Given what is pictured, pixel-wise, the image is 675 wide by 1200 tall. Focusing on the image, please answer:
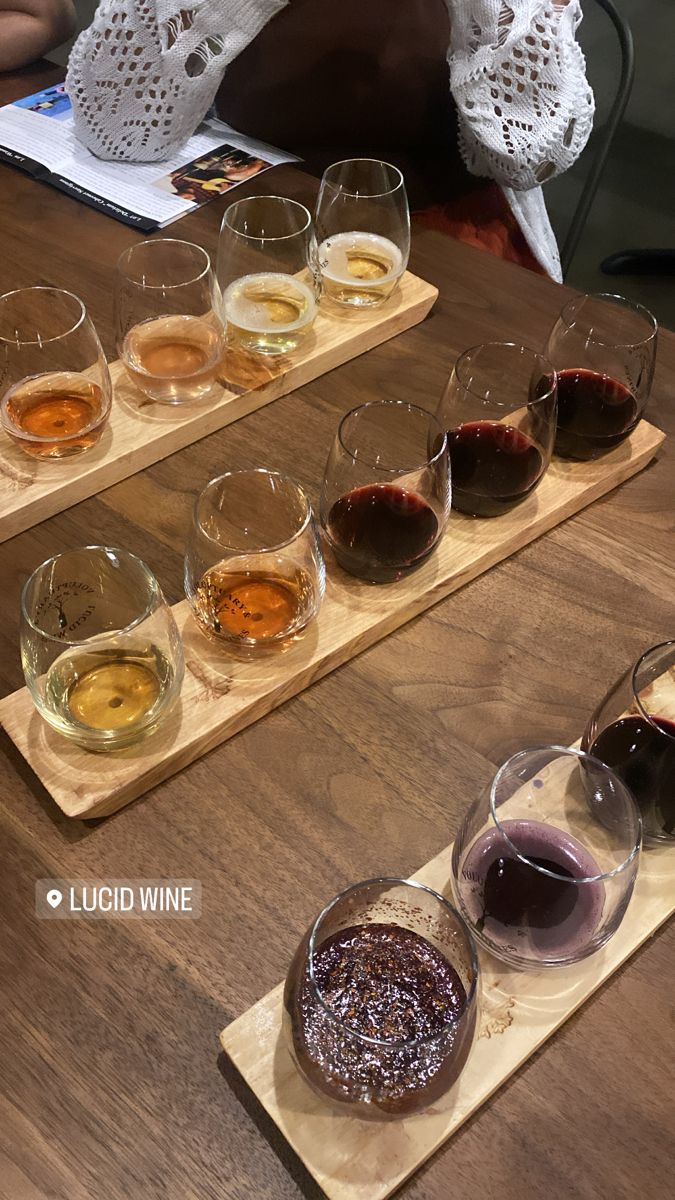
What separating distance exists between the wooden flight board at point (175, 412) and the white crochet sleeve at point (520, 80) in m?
0.29

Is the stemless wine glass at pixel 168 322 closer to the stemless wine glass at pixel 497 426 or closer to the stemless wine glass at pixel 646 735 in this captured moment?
the stemless wine glass at pixel 497 426

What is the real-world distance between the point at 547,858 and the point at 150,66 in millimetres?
1200

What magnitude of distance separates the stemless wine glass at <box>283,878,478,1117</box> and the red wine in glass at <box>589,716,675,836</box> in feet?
0.62

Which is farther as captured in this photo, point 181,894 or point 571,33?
point 571,33

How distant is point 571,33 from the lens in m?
1.29

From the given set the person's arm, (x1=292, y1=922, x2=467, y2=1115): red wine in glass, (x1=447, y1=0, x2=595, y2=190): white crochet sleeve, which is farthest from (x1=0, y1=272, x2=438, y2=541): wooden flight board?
the person's arm

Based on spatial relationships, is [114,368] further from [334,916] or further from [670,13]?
[670,13]

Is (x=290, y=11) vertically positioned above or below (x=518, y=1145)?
above

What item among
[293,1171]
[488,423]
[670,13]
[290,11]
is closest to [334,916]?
[293,1171]

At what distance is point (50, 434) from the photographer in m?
0.97

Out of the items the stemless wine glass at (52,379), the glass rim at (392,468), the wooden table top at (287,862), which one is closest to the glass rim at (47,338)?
the stemless wine glass at (52,379)

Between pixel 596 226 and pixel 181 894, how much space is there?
2801mm

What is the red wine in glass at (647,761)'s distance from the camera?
26.3 inches

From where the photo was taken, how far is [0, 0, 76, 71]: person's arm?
1.53m
